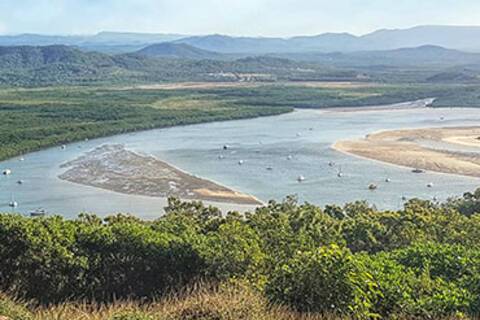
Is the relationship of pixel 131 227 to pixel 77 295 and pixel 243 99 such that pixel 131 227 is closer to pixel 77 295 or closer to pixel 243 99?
pixel 77 295

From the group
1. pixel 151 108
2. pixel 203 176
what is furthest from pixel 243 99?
pixel 203 176

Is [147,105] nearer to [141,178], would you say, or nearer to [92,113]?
[92,113]

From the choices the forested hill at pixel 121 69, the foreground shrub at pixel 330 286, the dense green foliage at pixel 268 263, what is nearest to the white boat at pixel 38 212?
the dense green foliage at pixel 268 263

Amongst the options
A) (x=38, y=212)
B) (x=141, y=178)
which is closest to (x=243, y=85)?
(x=141, y=178)

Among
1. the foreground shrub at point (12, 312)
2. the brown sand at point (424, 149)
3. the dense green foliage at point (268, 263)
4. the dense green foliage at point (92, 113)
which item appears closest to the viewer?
the foreground shrub at point (12, 312)

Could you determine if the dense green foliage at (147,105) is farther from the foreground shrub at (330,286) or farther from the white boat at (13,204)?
the foreground shrub at (330,286)

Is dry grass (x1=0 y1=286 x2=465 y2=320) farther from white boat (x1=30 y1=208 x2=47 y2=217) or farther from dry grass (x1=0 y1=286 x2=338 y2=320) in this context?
white boat (x1=30 y1=208 x2=47 y2=217)
